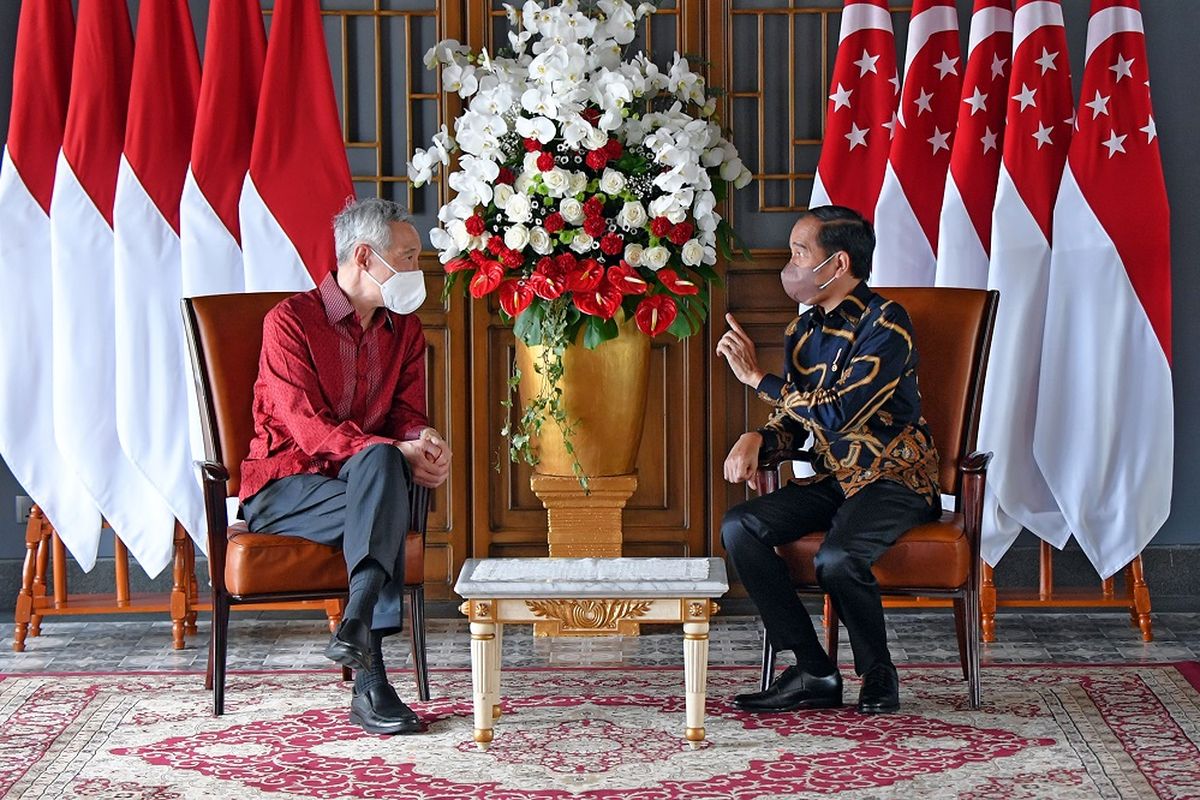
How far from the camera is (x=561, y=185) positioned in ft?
13.2

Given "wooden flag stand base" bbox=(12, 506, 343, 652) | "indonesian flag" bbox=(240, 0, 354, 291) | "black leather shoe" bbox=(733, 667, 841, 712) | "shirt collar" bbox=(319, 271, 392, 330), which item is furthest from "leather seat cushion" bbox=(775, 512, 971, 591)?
"indonesian flag" bbox=(240, 0, 354, 291)

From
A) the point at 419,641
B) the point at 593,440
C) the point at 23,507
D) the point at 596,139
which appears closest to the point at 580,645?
the point at 593,440

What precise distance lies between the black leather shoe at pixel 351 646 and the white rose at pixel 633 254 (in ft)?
4.30

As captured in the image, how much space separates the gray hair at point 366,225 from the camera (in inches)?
147

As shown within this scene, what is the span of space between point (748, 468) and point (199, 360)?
1.46m

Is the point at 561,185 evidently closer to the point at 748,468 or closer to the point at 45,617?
the point at 748,468

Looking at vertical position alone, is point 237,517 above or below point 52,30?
below

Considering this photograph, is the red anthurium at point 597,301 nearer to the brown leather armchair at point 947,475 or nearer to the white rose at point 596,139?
the white rose at point 596,139

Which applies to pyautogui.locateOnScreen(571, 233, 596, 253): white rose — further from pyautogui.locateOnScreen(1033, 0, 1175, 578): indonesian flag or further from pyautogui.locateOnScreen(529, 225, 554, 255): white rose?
pyautogui.locateOnScreen(1033, 0, 1175, 578): indonesian flag

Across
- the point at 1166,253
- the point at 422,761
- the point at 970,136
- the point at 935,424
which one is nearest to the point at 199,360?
the point at 422,761

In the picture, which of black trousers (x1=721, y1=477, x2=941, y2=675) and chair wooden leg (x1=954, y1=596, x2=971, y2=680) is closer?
black trousers (x1=721, y1=477, x2=941, y2=675)

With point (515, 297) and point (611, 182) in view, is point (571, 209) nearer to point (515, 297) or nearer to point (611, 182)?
point (611, 182)

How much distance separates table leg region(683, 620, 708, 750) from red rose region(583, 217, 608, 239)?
49.0 inches

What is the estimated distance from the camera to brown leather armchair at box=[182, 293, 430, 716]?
3553mm
